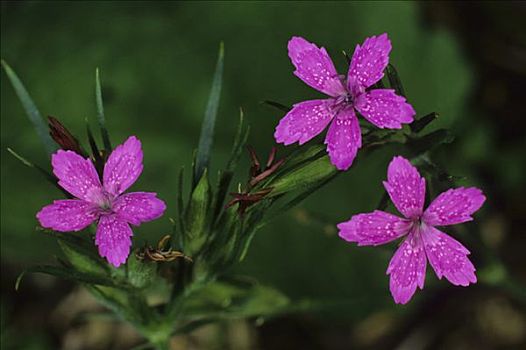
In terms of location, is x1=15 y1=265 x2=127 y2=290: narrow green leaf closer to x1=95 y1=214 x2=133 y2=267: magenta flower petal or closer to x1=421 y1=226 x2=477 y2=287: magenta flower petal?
x1=95 y1=214 x2=133 y2=267: magenta flower petal

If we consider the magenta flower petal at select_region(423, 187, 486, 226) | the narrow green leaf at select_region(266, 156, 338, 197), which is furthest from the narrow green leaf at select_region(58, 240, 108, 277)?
the magenta flower petal at select_region(423, 187, 486, 226)

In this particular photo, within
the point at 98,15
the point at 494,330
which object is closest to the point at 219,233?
the point at 98,15

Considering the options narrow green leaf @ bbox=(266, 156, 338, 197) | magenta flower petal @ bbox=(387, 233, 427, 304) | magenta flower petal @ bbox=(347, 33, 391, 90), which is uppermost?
magenta flower petal @ bbox=(347, 33, 391, 90)

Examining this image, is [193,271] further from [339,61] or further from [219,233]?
[339,61]

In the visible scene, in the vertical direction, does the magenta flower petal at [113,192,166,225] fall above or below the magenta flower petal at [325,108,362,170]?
below

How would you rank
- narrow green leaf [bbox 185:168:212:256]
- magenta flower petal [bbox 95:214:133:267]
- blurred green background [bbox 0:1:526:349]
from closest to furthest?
magenta flower petal [bbox 95:214:133:267] → narrow green leaf [bbox 185:168:212:256] → blurred green background [bbox 0:1:526:349]

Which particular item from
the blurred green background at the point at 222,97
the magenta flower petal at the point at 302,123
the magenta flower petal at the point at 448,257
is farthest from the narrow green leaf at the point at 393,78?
the blurred green background at the point at 222,97
